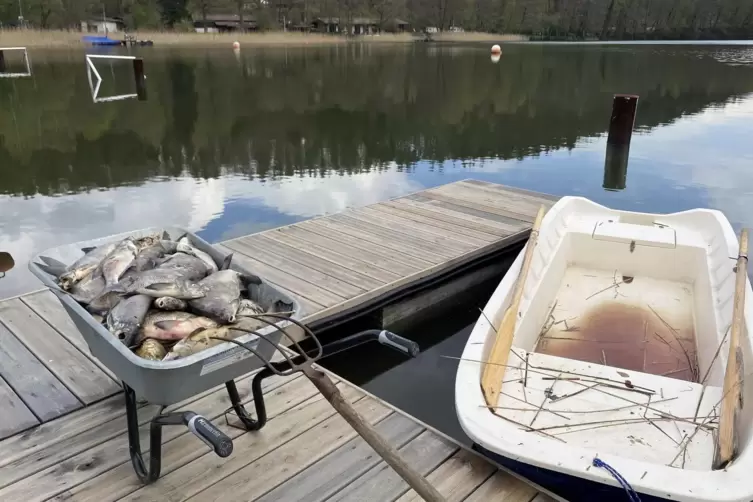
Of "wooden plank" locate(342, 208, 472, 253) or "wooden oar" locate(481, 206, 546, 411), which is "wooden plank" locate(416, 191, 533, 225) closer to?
"wooden plank" locate(342, 208, 472, 253)

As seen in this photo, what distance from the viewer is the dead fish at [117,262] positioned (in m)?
2.47

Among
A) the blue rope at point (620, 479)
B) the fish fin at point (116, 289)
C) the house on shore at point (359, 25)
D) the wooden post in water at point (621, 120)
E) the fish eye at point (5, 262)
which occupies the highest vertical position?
the house on shore at point (359, 25)

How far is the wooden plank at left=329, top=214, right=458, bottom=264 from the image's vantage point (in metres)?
5.52

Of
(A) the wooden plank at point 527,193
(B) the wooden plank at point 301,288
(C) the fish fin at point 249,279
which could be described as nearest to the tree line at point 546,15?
(A) the wooden plank at point 527,193

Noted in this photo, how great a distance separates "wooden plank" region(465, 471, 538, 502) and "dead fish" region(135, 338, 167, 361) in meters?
1.54

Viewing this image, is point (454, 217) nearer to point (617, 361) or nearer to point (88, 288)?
point (617, 361)

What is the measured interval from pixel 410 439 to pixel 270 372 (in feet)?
3.36

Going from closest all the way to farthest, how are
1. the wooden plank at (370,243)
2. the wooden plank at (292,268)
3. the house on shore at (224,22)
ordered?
the wooden plank at (292,268), the wooden plank at (370,243), the house on shore at (224,22)

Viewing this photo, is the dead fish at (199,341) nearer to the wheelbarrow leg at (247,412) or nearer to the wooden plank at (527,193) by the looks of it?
the wheelbarrow leg at (247,412)

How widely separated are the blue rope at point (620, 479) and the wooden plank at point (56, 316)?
278 centimetres

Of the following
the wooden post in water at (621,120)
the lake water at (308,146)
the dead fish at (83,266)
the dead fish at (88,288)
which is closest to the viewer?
the dead fish at (88,288)

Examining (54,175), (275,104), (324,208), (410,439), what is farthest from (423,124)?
(410,439)

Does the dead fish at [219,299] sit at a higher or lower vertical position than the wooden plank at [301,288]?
higher

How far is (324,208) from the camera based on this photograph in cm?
898
